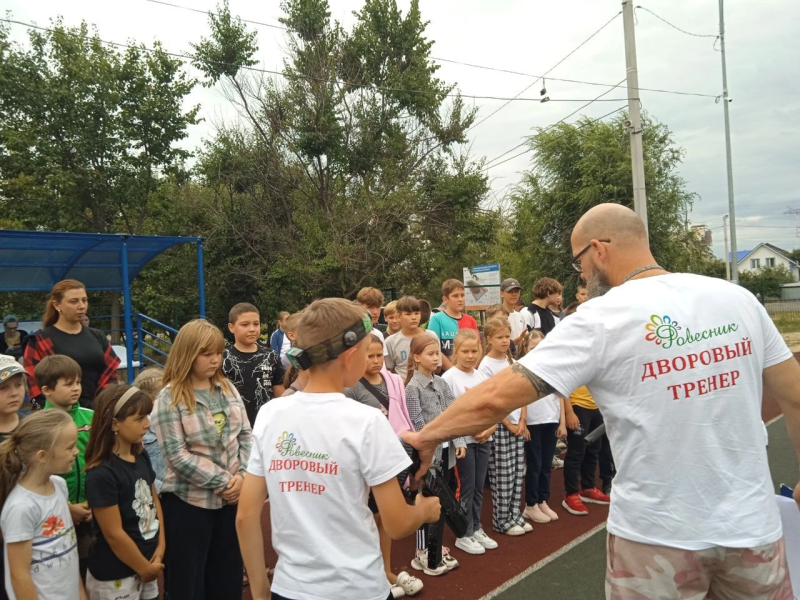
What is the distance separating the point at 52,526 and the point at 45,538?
0.05m

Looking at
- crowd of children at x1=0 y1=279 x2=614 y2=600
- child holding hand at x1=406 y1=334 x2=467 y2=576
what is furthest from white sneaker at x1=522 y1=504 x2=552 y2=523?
child holding hand at x1=406 y1=334 x2=467 y2=576

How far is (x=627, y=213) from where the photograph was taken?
7.52ft

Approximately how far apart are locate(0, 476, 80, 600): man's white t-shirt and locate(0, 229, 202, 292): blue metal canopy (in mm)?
6499

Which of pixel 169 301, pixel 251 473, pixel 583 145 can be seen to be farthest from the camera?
pixel 583 145

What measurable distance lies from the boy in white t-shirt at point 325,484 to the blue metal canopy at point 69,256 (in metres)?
7.62

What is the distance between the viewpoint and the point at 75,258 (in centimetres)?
984

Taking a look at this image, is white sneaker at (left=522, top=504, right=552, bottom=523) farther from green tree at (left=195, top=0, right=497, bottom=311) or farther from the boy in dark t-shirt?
green tree at (left=195, top=0, right=497, bottom=311)

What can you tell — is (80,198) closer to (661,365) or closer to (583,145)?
(583,145)

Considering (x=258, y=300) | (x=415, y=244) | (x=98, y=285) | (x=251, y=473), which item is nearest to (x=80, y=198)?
(x=258, y=300)

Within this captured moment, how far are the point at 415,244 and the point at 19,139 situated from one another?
42.0 ft

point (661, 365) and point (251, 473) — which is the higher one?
point (661, 365)

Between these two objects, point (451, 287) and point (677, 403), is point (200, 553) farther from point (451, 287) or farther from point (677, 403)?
point (451, 287)

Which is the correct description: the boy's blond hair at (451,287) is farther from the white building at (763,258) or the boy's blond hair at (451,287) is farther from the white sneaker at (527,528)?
the white building at (763,258)

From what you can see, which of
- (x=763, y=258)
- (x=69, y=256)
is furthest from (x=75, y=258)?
(x=763, y=258)
